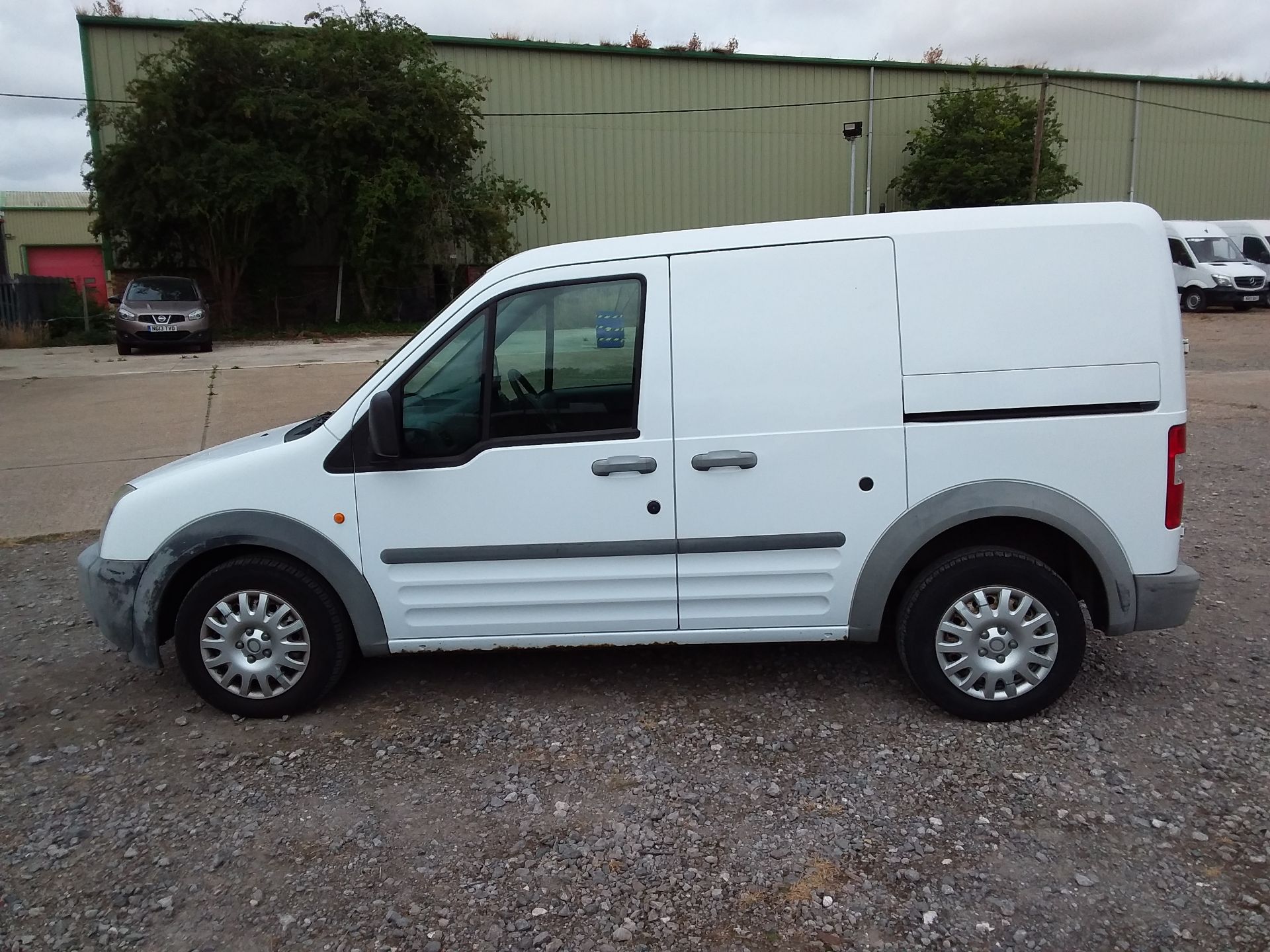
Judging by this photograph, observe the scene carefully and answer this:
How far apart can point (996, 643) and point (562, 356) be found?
2.11 metres

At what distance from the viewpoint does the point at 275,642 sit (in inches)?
166

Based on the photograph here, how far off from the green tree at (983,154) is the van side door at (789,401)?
96.6ft

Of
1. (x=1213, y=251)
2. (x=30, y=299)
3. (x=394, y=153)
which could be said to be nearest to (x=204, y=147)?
(x=394, y=153)

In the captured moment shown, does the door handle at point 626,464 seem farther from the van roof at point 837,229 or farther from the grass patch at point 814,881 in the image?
the grass patch at point 814,881

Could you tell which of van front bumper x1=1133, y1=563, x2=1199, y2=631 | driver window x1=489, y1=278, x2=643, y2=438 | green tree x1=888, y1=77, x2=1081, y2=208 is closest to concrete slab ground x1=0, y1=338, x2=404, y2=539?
driver window x1=489, y1=278, x2=643, y2=438

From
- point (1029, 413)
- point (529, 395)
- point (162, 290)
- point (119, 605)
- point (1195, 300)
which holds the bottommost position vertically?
point (119, 605)

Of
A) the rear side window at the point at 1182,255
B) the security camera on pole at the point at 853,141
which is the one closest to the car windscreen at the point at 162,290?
the security camera on pole at the point at 853,141

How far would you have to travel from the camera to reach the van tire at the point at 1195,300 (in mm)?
26844

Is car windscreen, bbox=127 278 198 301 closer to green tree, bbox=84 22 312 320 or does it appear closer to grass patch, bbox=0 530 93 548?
green tree, bbox=84 22 312 320

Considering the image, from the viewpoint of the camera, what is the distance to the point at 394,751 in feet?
13.1

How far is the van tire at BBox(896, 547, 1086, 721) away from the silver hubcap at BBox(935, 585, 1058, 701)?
1 centimetres

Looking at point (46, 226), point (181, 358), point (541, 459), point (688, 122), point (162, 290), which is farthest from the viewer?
point (46, 226)

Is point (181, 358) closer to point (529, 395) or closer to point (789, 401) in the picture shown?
point (529, 395)

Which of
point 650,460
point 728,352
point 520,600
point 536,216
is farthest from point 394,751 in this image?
point 536,216
